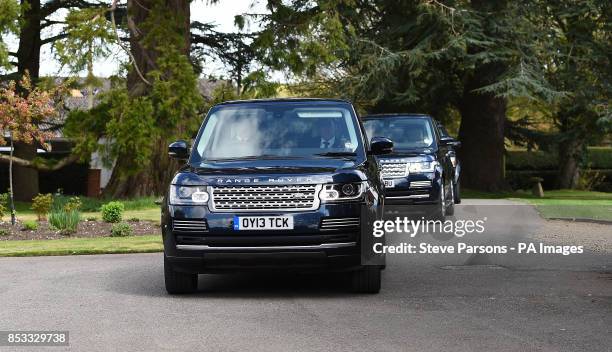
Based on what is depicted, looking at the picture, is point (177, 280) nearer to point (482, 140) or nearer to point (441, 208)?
point (441, 208)

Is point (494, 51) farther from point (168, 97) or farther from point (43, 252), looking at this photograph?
point (43, 252)

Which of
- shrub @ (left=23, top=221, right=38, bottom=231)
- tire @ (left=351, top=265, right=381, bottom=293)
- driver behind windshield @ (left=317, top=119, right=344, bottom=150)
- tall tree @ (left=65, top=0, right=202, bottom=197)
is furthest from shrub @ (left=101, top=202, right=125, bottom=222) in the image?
tire @ (left=351, top=265, right=381, bottom=293)

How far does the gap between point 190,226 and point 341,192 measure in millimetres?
1444

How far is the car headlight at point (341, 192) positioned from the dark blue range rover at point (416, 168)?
29.1ft

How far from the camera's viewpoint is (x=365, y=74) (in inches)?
1358

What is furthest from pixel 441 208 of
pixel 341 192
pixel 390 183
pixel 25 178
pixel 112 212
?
pixel 25 178

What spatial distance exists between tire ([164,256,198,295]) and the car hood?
2.87 ft

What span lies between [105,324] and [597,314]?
416 centimetres

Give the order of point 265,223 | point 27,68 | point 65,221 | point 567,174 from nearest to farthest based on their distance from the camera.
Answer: point 265,223
point 65,221
point 27,68
point 567,174

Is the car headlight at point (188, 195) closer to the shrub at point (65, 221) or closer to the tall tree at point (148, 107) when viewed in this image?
the shrub at point (65, 221)

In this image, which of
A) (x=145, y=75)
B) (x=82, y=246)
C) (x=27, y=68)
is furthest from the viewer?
(x=27, y=68)

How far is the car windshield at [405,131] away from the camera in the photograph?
64.6ft

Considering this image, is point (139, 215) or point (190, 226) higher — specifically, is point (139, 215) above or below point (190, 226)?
below

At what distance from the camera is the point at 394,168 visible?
62.3 feet
